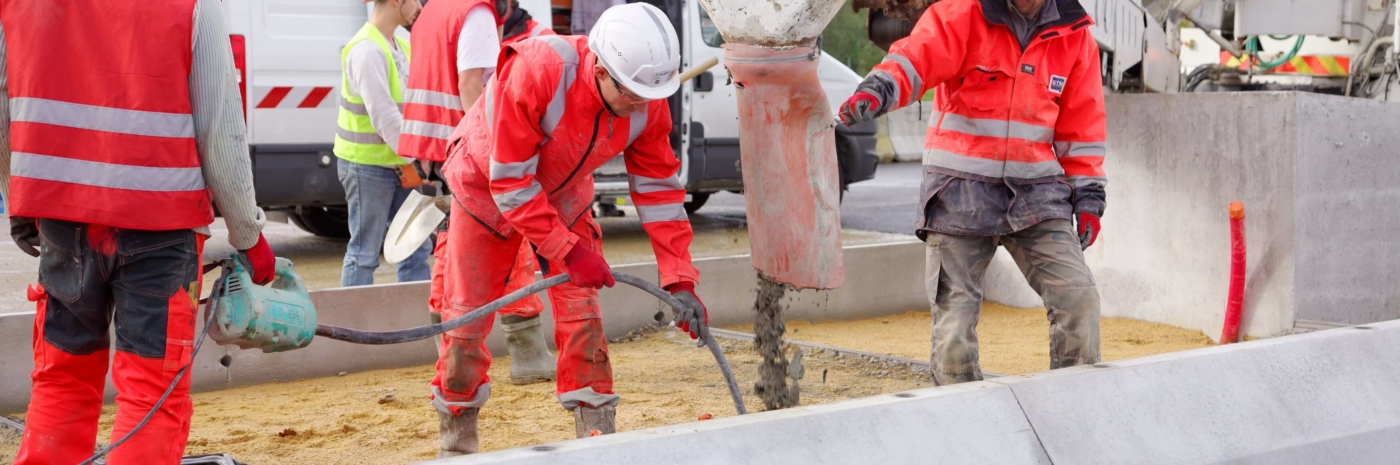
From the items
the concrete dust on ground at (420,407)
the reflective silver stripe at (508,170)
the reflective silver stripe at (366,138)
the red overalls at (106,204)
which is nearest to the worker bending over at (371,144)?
the reflective silver stripe at (366,138)

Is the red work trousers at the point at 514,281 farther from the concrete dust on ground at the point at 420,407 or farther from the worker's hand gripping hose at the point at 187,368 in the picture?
the worker's hand gripping hose at the point at 187,368

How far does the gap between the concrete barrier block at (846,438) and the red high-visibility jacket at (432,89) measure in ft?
10.1

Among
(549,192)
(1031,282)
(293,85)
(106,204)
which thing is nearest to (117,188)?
(106,204)

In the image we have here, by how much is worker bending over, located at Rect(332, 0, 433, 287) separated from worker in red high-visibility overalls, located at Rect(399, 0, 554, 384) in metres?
0.43

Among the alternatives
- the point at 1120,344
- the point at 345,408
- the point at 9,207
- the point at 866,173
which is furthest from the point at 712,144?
the point at 9,207

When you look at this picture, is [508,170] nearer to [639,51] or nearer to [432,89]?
[639,51]

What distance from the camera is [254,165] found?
8336 millimetres

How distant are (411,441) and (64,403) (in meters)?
1.65

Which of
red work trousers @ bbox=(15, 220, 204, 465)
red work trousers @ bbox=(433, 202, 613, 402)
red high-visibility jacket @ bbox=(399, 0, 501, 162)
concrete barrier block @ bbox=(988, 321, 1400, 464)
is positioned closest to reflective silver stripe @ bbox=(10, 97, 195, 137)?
red work trousers @ bbox=(15, 220, 204, 465)

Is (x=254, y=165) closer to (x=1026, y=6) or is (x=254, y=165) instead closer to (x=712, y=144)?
(x=712, y=144)

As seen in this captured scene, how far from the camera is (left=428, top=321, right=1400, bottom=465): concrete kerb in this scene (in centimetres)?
278

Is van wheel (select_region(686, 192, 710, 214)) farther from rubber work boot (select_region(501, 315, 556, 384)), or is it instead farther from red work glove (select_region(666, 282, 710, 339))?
red work glove (select_region(666, 282, 710, 339))

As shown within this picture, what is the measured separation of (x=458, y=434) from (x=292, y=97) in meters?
4.67

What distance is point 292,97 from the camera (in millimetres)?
8281
